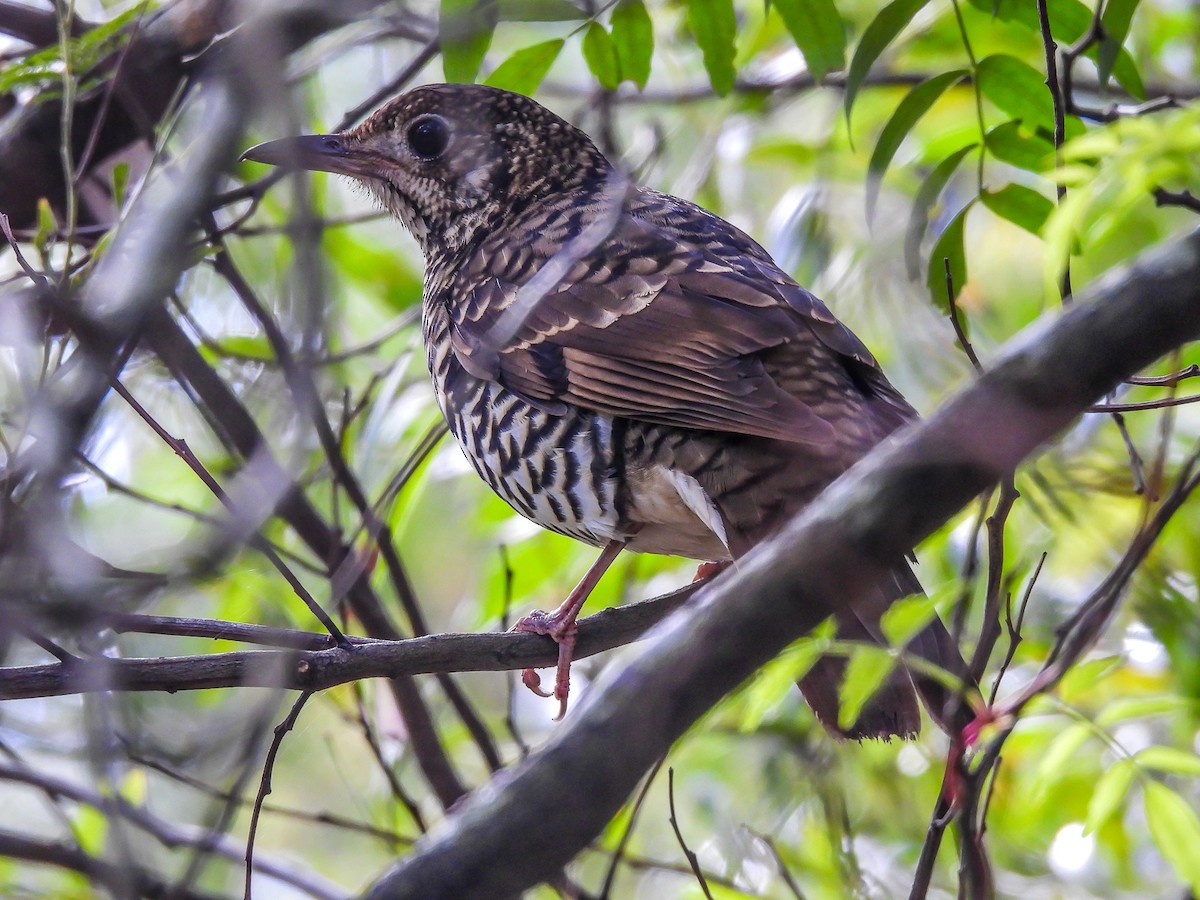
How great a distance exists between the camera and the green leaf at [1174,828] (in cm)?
202

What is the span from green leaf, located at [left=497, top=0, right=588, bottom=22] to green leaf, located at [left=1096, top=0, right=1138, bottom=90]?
1.25 m

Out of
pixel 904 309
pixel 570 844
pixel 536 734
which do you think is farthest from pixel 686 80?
pixel 570 844

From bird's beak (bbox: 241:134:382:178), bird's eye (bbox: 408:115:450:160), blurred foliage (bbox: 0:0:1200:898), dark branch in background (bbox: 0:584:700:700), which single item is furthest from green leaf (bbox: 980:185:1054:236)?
bird's beak (bbox: 241:134:382:178)

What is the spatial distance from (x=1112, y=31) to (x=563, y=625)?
1.90 metres

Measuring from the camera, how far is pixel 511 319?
3381 mm

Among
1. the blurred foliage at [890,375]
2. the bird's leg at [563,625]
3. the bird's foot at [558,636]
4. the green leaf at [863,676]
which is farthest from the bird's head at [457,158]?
the green leaf at [863,676]

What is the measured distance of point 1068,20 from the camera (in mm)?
3223

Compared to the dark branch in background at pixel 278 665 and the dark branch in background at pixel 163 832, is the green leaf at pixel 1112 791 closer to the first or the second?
the dark branch in background at pixel 278 665

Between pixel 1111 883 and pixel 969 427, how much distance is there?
3306mm

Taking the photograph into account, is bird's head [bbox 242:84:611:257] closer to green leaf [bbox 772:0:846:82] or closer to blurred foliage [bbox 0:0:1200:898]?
blurred foliage [bbox 0:0:1200:898]

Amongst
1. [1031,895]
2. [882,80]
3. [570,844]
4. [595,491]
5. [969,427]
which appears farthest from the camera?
[882,80]

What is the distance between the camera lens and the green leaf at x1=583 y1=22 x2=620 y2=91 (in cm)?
329

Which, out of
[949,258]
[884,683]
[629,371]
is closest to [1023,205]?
[949,258]

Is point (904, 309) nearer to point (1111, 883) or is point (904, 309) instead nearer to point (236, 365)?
point (1111, 883)
